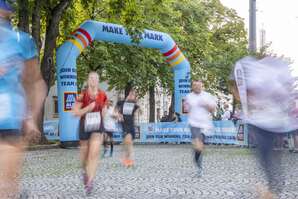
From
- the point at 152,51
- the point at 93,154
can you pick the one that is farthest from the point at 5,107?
the point at 152,51

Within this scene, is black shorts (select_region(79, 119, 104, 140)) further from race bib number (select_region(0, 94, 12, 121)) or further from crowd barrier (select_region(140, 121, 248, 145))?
crowd barrier (select_region(140, 121, 248, 145))

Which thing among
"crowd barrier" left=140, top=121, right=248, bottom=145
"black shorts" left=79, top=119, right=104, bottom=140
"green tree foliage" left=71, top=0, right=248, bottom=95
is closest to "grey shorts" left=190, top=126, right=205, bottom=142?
"black shorts" left=79, top=119, right=104, bottom=140

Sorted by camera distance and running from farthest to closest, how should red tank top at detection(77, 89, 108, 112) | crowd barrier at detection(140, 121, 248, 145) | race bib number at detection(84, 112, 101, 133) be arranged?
crowd barrier at detection(140, 121, 248, 145) < red tank top at detection(77, 89, 108, 112) < race bib number at detection(84, 112, 101, 133)

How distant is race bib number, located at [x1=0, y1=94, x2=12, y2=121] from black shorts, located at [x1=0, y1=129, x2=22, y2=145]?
4.3 inches

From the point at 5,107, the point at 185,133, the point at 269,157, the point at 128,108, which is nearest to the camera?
the point at 5,107

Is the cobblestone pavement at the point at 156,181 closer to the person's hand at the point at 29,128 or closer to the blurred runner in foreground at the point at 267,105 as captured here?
the blurred runner in foreground at the point at 267,105

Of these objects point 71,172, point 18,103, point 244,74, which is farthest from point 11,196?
point 71,172

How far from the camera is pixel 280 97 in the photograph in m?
5.51

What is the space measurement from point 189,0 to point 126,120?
3008 centimetres

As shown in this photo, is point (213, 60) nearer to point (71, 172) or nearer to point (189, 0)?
point (189, 0)

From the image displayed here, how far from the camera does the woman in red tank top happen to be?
→ 8404mm

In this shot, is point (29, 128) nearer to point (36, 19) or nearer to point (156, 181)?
point (156, 181)

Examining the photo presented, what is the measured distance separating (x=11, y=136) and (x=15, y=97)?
30 cm

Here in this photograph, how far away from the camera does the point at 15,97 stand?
443 cm
